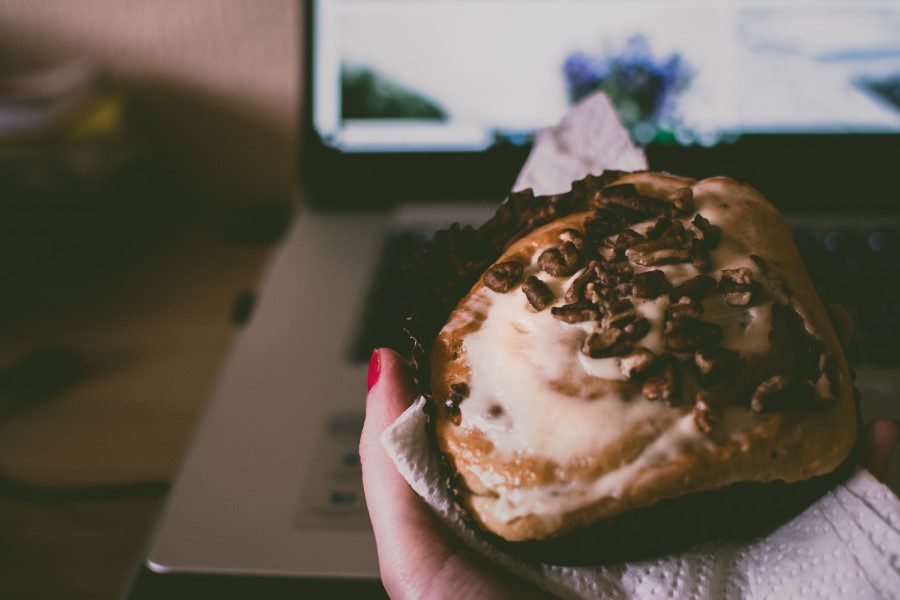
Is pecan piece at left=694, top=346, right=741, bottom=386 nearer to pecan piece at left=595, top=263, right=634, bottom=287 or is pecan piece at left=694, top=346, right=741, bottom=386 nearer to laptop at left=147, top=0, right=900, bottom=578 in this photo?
pecan piece at left=595, top=263, right=634, bottom=287

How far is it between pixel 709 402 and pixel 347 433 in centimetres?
34

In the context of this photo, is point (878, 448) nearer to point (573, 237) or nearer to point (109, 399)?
point (573, 237)

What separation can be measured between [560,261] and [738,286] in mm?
94

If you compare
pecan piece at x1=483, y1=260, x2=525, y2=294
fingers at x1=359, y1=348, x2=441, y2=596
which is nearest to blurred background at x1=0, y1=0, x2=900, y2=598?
fingers at x1=359, y1=348, x2=441, y2=596

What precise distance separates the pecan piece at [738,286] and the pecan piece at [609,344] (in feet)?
0.20

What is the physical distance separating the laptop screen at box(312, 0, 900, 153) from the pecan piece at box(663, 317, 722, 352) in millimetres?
465

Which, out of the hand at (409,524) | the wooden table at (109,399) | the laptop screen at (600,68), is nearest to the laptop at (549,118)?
the laptop screen at (600,68)

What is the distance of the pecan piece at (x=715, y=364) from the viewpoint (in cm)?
35

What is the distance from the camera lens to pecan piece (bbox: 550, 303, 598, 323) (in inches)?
14.9

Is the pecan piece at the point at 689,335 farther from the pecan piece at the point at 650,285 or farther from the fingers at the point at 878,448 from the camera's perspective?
the fingers at the point at 878,448

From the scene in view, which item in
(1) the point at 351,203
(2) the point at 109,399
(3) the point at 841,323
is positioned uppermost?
(3) the point at 841,323

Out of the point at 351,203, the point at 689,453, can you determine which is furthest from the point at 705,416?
the point at 351,203

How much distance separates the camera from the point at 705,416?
35 centimetres

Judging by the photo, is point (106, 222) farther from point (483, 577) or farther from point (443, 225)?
point (483, 577)
